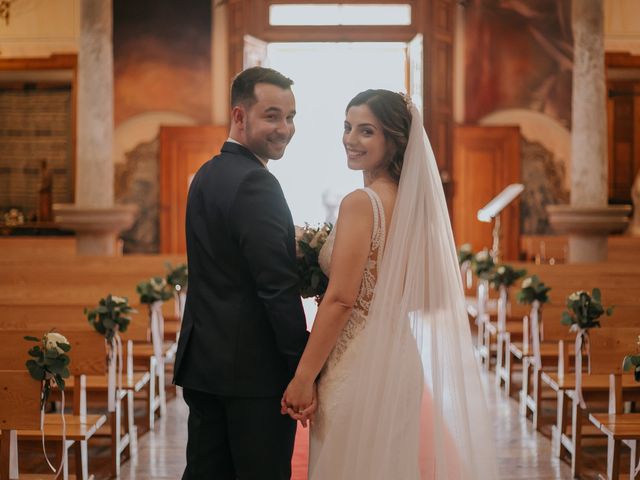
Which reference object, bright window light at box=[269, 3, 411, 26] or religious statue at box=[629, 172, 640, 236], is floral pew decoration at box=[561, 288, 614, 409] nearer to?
bright window light at box=[269, 3, 411, 26]

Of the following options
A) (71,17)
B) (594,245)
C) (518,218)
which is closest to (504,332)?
(594,245)

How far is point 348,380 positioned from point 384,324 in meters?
0.22

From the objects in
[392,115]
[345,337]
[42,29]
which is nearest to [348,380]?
[345,337]

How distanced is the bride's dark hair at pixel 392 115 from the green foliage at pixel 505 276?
16.2ft

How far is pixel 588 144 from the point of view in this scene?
10297 millimetres

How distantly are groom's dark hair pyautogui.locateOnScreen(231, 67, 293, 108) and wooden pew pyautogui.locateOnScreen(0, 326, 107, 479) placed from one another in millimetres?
2468

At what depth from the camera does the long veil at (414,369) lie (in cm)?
287

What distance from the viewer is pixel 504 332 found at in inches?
295

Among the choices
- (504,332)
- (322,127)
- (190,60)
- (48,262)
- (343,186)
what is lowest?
(504,332)

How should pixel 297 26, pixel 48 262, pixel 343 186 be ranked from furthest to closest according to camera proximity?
pixel 343 186, pixel 297 26, pixel 48 262

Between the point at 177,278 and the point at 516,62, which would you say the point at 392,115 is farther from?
the point at 516,62

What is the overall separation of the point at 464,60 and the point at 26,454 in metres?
10.8

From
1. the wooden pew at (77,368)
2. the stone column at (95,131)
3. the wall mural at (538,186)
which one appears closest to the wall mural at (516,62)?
the wall mural at (538,186)

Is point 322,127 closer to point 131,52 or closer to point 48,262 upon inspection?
point 131,52
